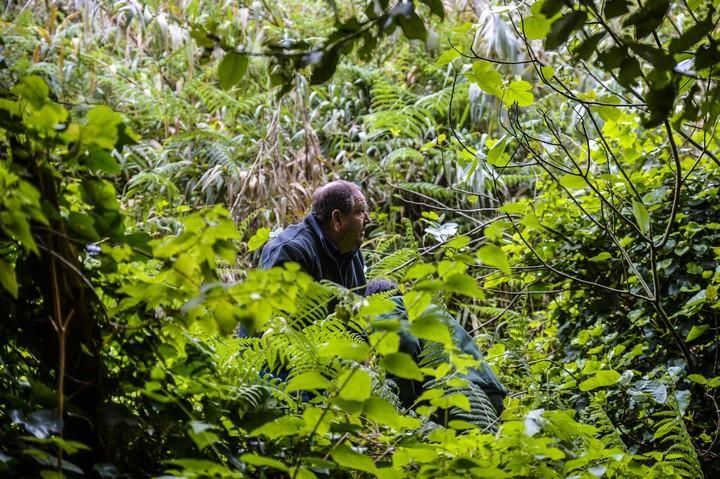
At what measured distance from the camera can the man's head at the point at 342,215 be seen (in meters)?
4.49

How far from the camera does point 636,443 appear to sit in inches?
125

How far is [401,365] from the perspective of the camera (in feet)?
4.23

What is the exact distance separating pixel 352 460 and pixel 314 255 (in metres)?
3.09

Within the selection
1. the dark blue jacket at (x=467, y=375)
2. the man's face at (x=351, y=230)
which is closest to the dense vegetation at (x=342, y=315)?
the dark blue jacket at (x=467, y=375)

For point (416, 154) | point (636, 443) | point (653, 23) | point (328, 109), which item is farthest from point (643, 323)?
point (328, 109)

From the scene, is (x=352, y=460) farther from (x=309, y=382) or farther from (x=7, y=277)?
(x=7, y=277)

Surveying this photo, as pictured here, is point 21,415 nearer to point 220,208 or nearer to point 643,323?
point 220,208

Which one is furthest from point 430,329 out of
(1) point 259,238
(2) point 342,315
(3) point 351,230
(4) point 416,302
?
(3) point 351,230

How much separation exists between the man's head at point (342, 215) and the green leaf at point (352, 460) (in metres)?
3.20

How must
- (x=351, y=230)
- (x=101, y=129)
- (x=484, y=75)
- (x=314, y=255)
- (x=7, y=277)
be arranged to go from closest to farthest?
(x=7, y=277) < (x=101, y=129) < (x=484, y=75) < (x=314, y=255) < (x=351, y=230)

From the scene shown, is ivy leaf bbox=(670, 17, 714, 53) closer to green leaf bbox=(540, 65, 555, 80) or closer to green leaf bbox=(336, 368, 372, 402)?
green leaf bbox=(336, 368, 372, 402)

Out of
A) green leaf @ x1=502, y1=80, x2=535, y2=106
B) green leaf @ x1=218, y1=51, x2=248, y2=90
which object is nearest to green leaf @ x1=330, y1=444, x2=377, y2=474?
green leaf @ x1=218, y1=51, x2=248, y2=90

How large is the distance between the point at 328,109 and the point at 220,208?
23.5ft

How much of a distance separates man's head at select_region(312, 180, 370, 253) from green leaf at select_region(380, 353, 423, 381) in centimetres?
319
